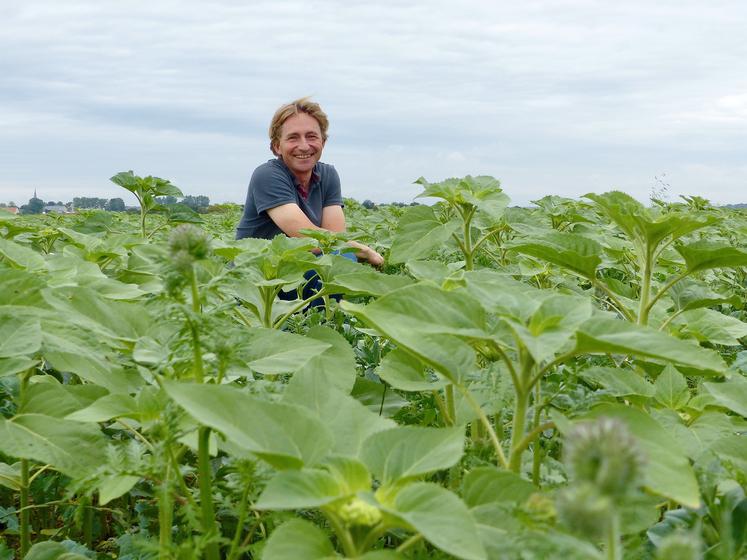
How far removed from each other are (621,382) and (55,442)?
116cm

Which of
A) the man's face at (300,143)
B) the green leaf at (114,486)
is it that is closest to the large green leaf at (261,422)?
the green leaf at (114,486)

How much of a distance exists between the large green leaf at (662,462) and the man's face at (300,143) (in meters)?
4.70

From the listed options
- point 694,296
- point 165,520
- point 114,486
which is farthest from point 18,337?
point 694,296

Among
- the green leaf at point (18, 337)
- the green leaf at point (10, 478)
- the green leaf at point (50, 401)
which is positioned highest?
the green leaf at point (18, 337)

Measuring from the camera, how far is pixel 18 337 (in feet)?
4.83

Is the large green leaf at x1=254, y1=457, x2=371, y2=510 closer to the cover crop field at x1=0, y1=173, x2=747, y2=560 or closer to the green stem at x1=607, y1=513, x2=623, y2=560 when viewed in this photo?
the cover crop field at x1=0, y1=173, x2=747, y2=560

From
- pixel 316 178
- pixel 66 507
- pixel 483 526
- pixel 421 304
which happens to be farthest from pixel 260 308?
pixel 316 178

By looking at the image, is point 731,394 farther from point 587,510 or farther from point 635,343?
point 587,510

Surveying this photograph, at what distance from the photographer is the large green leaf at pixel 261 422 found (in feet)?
3.30

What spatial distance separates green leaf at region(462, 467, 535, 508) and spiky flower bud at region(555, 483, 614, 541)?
56cm

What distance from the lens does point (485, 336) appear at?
119 cm

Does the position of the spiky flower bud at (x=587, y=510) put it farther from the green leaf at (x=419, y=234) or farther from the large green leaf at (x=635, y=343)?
the green leaf at (x=419, y=234)

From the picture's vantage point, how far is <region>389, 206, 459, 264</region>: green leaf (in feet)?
9.28

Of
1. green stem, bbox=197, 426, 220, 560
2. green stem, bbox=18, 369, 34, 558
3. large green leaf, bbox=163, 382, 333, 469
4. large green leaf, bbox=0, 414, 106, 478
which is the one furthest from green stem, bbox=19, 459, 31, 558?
large green leaf, bbox=163, 382, 333, 469
